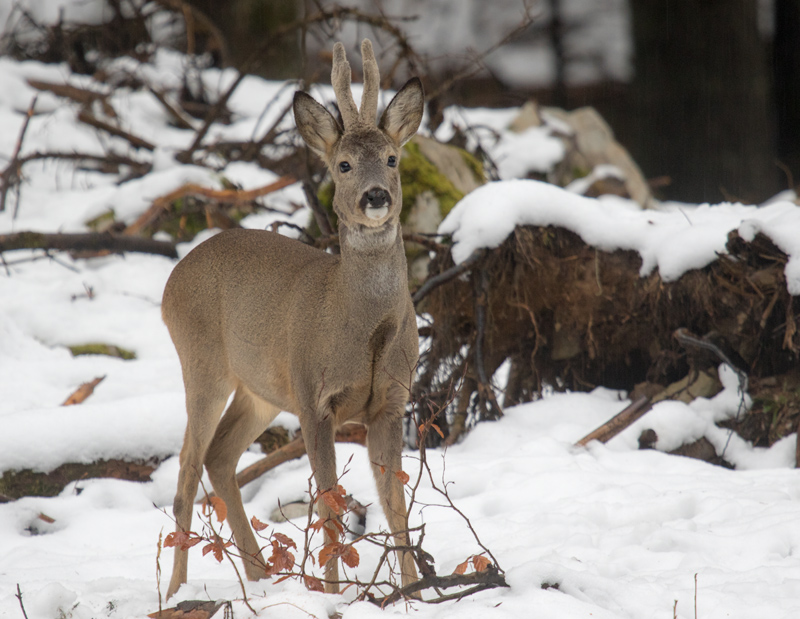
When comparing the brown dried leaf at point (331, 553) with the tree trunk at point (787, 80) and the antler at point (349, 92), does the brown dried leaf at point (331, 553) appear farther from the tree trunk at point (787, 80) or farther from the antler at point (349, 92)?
the tree trunk at point (787, 80)

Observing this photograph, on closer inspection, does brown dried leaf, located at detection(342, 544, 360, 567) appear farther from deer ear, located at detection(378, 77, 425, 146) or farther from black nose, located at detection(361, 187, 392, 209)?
deer ear, located at detection(378, 77, 425, 146)

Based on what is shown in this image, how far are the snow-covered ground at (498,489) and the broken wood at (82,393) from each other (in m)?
0.07

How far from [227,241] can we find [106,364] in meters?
2.74

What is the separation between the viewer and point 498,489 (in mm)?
4699

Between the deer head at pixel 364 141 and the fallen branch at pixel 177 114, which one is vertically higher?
the fallen branch at pixel 177 114

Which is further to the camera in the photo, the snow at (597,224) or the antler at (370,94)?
the snow at (597,224)

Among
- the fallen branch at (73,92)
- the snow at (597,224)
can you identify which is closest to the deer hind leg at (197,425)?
the snow at (597,224)

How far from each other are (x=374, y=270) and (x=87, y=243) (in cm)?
449

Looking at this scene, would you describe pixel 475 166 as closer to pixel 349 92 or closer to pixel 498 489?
pixel 498 489

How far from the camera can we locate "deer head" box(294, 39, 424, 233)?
345cm

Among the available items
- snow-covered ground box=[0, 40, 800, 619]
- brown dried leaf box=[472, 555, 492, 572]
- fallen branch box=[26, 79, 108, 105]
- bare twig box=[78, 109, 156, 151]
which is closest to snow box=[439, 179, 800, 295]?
snow-covered ground box=[0, 40, 800, 619]

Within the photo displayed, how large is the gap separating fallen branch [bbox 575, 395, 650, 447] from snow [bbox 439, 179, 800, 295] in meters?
0.88

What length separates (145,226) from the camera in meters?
8.46

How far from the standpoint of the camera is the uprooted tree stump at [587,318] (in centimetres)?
541
